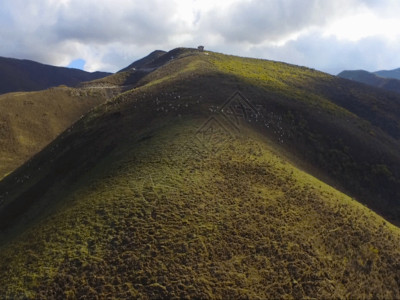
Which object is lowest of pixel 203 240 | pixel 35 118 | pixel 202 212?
pixel 203 240

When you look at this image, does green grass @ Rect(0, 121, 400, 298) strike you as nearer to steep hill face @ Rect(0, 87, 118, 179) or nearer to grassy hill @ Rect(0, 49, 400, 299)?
grassy hill @ Rect(0, 49, 400, 299)

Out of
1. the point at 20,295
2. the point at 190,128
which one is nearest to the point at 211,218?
the point at 20,295

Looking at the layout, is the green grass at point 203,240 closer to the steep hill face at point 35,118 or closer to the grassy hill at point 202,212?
the grassy hill at point 202,212

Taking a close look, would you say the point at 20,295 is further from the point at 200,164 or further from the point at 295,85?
the point at 295,85

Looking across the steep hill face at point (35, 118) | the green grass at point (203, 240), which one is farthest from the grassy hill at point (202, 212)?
the steep hill face at point (35, 118)

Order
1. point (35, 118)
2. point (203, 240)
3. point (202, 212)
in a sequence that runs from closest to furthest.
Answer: point (203, 240) → point (202, 212) → point (35, 118)

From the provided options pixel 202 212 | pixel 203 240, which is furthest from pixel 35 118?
pixel 203 240

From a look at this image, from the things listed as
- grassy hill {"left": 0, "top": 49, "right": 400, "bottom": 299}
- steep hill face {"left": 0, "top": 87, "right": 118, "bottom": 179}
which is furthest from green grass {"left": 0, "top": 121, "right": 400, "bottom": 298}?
steep hill face {"left": 0, "top": 87, "right": 118, "bottom": 179}

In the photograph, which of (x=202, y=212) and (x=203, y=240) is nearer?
(x=203, y=240)

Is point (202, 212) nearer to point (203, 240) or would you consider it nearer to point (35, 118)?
point (203, 240)
